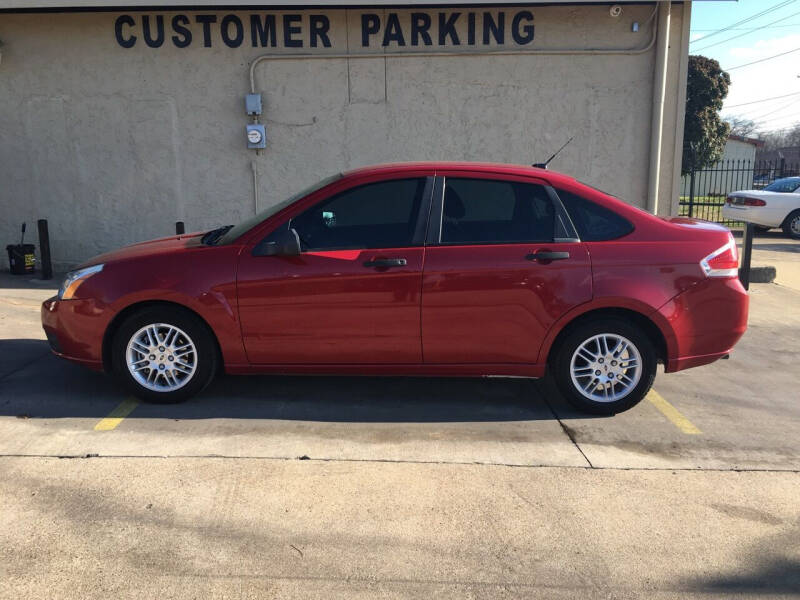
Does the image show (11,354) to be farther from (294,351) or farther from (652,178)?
(652,178)

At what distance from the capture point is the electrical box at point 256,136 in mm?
9461

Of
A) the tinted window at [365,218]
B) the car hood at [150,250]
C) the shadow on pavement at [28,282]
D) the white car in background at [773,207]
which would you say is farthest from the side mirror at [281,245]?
the white car in background at [773,207]

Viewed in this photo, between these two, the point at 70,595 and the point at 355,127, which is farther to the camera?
the point at 355,127

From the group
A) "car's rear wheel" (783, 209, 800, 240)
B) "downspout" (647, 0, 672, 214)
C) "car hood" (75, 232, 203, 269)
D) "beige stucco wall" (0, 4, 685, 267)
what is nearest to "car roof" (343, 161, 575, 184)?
"car hood" (75, 232, 203, 269)

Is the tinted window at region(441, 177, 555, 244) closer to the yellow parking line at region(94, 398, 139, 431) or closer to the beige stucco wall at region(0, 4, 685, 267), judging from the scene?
the yellow parking line at region(94, 398, 139, 431)

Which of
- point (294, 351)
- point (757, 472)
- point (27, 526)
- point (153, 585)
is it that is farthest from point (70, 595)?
point (757, 472)

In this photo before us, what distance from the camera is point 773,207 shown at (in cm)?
1603

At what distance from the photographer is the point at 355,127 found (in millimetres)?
9586

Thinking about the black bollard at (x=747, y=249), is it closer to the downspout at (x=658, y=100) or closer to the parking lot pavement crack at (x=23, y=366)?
the downspout at (x=658, y=100)

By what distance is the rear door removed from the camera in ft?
15.1

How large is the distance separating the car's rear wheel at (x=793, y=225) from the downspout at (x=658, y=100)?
847 centimetres

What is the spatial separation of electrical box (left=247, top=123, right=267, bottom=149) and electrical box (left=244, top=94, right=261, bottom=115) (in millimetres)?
198

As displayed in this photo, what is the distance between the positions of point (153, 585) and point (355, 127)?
7624mm

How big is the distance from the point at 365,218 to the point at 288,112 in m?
5.37
